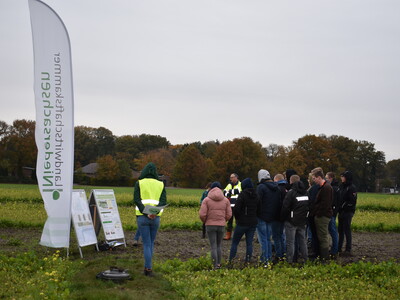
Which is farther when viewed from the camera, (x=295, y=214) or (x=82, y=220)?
(x=82, y=220)

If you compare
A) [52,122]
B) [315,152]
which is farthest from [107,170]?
[52,122]

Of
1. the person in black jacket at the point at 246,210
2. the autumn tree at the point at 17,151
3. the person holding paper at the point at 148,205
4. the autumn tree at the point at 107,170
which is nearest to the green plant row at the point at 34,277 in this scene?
the person holding paper at the point at 148,205

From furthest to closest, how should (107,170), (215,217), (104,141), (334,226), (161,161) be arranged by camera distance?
(104,141)
(161,161)
(107,170)
(334,226)
(215,217)

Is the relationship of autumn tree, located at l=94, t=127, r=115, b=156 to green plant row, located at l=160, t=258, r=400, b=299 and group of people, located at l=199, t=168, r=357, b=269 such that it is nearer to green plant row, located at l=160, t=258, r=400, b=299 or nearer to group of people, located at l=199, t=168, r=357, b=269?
group of people, located at l=199, t=168, r=357, b=269

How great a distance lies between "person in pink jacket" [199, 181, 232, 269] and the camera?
1012 centimetres

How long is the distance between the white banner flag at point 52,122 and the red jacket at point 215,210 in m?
3.46

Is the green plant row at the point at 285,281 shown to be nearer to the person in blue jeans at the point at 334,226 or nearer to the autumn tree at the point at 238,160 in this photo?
the person in blue jeans at the point at 334,226

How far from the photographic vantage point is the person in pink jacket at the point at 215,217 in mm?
10125

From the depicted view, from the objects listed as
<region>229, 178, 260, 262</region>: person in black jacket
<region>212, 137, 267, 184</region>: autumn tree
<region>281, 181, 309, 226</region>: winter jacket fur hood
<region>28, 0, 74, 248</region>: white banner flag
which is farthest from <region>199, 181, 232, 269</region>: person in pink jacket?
<region>212, 137, 267, 184</region>: autumn tree

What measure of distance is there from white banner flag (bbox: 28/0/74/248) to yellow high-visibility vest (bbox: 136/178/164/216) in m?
2.67

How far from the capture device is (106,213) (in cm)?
1331

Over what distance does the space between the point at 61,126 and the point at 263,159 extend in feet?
261

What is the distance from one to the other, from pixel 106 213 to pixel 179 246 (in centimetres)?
250

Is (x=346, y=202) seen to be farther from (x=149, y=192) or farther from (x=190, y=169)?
(x=190, y=169)
